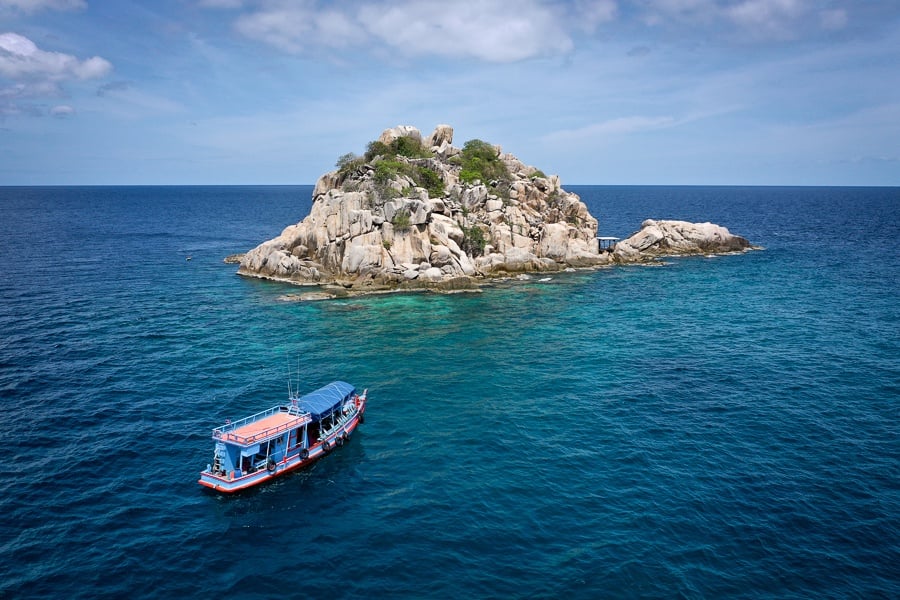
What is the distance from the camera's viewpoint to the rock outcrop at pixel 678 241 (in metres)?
125

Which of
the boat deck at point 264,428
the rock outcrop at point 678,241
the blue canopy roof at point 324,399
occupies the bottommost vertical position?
the boat deck at point 264,428

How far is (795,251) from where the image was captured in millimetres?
129625

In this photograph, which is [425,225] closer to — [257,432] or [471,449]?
[471,449]

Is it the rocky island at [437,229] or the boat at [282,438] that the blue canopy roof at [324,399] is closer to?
the boat at [282,438]

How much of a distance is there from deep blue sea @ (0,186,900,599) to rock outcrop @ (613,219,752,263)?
40.1m

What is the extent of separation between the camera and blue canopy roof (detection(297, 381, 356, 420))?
144 feet

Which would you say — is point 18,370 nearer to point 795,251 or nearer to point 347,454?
point 347,454

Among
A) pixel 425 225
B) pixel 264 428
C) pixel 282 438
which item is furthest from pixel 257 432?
pixel 425 225

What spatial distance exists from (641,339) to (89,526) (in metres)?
56.3

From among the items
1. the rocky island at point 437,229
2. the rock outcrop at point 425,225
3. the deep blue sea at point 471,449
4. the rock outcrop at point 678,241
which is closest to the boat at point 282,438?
the deep blue sea at point 471,449

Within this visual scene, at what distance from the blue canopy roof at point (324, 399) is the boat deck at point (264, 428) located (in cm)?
82

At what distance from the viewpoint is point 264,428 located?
137ft

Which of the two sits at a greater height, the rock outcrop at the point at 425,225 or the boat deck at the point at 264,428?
the rock outcrop at the point at 425,225

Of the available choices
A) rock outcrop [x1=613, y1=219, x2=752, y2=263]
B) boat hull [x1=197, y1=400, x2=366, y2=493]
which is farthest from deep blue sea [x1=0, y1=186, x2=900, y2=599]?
rock outcrop [x1=613, y1=219, x2=752, y2=263]
